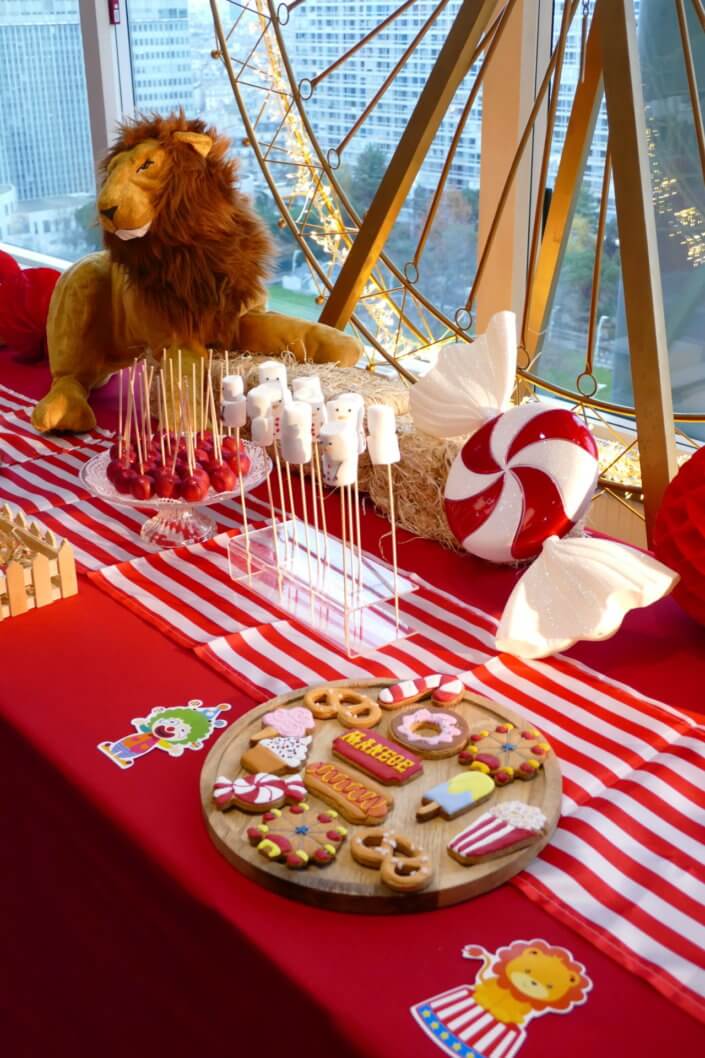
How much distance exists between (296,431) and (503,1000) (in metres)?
0.67

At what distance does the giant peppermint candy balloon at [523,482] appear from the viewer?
130cm

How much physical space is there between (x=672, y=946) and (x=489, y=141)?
1.48 m

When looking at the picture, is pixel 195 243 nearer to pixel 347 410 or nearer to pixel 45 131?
pixel 347 410

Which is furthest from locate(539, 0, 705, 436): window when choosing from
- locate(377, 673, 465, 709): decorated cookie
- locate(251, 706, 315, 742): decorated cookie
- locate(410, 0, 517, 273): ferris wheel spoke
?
locate(251, 706, 315, 742): decorated cookie

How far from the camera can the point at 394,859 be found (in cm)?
88

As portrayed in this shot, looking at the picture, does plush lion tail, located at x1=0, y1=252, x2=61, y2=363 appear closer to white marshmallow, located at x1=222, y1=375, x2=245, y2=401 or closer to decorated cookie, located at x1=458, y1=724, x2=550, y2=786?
white marshmallow, located at x1=222, y1=375, x2=245, y2=401

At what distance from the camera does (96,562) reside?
4.86 ft

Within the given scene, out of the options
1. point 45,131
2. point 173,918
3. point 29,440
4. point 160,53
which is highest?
point 160,53

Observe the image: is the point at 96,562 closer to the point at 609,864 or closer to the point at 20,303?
the point at 609,864

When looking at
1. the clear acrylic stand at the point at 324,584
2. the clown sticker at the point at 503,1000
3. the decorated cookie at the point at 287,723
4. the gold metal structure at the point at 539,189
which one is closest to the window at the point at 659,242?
the gold metal structure at the point at 539,189

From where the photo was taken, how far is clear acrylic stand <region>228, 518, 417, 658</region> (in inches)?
50.8

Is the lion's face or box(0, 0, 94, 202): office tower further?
box(0, 0, 94, 202): office tower

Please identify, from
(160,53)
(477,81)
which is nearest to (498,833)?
(477,81)

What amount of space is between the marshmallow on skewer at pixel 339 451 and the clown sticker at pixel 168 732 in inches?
11.1
